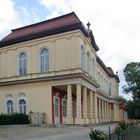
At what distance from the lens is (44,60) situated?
39062mm

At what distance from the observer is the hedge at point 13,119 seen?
32.4 metres

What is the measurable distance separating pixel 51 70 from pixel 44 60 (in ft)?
5.76

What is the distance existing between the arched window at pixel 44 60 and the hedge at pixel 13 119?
6262 mm

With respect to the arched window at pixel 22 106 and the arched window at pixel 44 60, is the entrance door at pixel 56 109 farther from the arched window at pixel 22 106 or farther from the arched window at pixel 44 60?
the arched window at pixel 22 106

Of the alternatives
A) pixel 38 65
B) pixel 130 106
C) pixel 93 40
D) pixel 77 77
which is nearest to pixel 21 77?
pixel 38 65

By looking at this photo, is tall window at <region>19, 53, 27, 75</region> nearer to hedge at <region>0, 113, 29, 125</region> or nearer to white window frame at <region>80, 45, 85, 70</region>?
white window frame at <region>80, 45, 85, 70</region>

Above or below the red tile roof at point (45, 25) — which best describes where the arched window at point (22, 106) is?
below

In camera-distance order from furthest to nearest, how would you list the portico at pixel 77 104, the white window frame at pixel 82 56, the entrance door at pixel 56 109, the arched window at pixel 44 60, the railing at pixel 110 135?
the arched window at pixel 44 60 < the white window frame at pixel 82 56 < the entrance door at pixel 56 109 < the portico at pixel 77 104 < the railing at pixel 110 135

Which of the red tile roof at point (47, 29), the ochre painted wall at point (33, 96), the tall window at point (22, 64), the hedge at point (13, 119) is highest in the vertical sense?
the red tile roof at point (47, 29)

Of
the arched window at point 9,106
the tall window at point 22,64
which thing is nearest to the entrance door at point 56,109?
the tall window at point 22,64

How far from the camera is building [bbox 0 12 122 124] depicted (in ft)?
120

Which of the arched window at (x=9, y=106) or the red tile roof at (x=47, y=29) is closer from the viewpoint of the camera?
the red tile roof at (x=47, y=29)

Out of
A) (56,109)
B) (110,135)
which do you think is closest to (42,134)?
(110,135)

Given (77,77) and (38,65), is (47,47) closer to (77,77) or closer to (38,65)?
(38,65)
